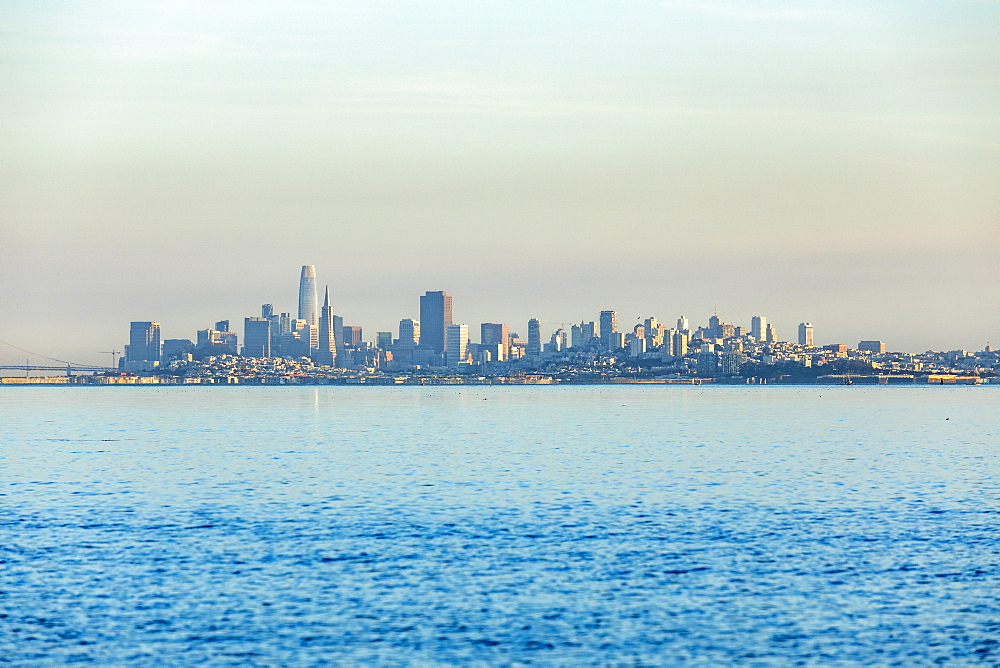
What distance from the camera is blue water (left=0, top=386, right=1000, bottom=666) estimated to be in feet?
95.2

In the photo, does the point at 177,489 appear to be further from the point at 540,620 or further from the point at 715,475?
the point at 540,620

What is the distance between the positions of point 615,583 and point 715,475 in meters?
37.0

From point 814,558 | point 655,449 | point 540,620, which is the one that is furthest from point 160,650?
point 655,449

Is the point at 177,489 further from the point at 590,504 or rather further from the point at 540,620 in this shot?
the point at 540,620

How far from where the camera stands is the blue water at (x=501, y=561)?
29.0m

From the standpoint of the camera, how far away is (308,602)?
3347 centimetres

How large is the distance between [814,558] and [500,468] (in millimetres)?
38316

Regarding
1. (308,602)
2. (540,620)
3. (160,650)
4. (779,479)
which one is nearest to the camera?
(160,650)

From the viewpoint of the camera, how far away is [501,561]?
131ft

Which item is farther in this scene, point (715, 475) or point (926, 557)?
point (715, 475)

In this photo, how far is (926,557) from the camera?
4022cm

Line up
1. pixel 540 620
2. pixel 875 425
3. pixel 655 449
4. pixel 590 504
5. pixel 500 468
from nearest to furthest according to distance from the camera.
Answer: pixel 540 620 → pixel 590 504 → pixel 500 468 → pixel 655 449 → pixel 875 425

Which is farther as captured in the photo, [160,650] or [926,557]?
[926,557]

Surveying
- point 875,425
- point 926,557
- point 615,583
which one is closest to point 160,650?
point 615,583
